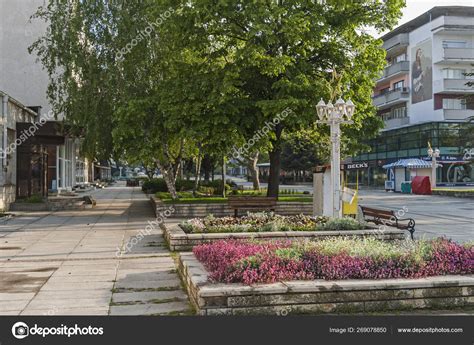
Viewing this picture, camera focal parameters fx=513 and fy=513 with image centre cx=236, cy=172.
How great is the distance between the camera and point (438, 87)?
49.8 meters

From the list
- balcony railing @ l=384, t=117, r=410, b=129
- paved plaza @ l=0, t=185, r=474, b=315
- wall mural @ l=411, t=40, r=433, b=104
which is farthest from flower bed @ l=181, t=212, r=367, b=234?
balcony railing @ l=384, t=117, r=410, b=129

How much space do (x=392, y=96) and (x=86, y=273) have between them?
52.9 metres

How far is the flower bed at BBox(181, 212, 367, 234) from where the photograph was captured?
11477 mm

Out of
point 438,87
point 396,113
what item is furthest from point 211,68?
point 396,113

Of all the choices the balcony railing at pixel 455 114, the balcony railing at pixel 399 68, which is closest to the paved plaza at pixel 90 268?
the balcony railing at pixel 455 114

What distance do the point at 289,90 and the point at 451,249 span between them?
10961mm

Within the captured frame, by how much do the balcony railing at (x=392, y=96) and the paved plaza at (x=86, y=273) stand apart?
45.2 metres

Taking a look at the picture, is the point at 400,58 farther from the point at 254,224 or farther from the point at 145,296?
the point at 145,296

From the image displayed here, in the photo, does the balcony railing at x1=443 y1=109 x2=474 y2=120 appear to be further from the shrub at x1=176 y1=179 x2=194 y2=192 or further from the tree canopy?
the tree canopy

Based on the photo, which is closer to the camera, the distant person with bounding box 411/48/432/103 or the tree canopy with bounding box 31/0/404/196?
the tree canopy with bounding box 31/0/404/196

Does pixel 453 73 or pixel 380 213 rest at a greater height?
pixel 453 73

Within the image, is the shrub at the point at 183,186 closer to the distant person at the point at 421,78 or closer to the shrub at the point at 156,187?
the shrub at the point at 156,187

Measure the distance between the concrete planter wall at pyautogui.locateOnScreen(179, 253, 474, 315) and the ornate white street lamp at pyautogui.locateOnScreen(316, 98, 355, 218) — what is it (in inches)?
252

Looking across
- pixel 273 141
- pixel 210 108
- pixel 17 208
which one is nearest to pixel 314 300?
pixel 210 108
